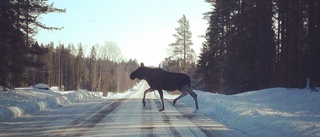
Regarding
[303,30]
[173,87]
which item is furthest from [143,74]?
[303,30]

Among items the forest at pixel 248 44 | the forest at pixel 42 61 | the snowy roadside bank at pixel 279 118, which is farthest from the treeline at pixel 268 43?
the forest at pixel 42 61

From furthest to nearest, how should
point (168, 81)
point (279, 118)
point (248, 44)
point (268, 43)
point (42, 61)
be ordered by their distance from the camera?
1. point (42, 61)
2. point (248, 44)
3. point (268, 43)
4. point (168, 81)
5. point (279, 118)

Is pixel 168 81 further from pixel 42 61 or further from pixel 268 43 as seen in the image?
pixel 42 61

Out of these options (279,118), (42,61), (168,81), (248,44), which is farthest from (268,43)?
(42,61)

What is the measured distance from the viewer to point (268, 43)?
3362 centimetres

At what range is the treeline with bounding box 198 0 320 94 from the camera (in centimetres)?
2828

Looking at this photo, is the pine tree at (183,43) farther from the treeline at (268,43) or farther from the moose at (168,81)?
the moose at (168,81)

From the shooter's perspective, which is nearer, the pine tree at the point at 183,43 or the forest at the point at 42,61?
the forest at the point at 42,61

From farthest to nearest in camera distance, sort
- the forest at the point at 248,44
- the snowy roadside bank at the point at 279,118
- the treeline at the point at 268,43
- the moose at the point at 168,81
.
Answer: the treeline at the point at 268,43 < the forest at the point at 248,44 < the moose at the point at 168,81 < the snowy roadside bank at the point at 279,118

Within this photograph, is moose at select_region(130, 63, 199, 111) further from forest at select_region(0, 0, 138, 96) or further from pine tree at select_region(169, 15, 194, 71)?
pine tree at select_region(169, 15, 194, 71)

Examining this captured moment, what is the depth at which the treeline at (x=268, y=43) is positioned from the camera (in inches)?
1113

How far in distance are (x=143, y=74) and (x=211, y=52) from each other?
30888 mm

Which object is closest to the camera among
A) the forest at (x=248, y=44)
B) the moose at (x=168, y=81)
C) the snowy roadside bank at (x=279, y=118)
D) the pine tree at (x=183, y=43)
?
the snowy roadside bank at (x=279, y=118)

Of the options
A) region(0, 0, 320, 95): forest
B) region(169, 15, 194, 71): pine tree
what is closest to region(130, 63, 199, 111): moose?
region(0, 0, 320, 95): forest
